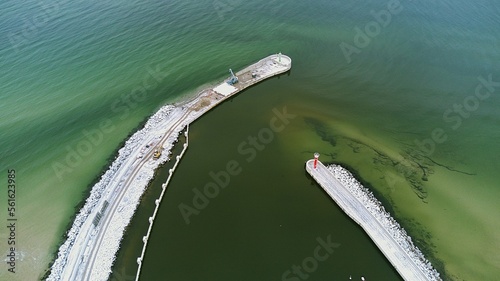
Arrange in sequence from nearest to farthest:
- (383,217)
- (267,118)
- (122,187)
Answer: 1. (383,217)
2. (122,187)
3. (267,118)

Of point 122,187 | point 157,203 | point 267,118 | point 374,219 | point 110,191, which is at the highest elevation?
point 267,118

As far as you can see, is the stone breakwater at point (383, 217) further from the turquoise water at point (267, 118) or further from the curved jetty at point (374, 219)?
the turquoise water at point (267, 118)

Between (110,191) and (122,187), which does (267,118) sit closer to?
(122,187)

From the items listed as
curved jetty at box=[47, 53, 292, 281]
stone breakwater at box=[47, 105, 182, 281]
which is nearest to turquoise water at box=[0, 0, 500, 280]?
stone breakwater at box=[47, 105, 182, 281]

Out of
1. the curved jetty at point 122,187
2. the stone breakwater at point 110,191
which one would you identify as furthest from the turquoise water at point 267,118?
the curved jetty at point 122,187

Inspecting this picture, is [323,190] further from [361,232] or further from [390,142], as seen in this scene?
[390,142]

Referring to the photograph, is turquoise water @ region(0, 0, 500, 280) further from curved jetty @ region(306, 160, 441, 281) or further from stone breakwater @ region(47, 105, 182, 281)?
stone breakwater @ region(47, 105, 182, 281)

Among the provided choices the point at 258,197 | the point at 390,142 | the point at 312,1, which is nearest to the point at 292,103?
the point at 390,142

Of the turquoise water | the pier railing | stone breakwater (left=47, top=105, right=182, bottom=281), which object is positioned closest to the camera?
the pier railing

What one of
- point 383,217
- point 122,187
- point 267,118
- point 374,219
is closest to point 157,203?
point 122,187
